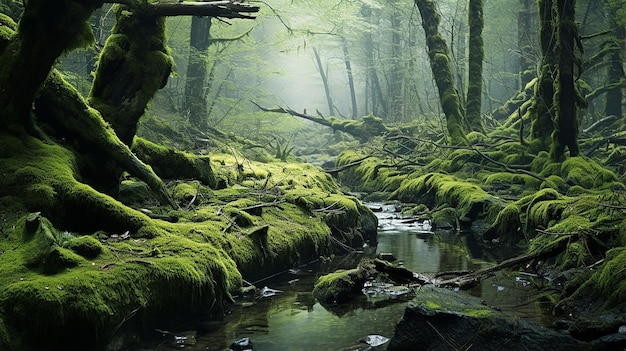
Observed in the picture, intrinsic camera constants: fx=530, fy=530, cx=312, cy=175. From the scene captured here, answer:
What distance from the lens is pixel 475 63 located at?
1939 cm

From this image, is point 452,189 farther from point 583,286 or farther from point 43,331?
point 43,331

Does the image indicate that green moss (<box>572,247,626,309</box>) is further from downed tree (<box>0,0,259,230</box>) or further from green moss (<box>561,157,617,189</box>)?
green moss (<box>561,157,617,189</box>)

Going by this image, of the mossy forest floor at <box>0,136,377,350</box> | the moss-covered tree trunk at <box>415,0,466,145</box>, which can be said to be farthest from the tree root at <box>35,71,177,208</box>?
the moss-covered tree trunk at <box>415,0,466,145</box>

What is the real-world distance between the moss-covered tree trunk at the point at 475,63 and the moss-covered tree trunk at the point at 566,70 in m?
6.49

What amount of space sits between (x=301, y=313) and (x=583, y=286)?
10.0ft

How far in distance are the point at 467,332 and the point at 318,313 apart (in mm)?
1934

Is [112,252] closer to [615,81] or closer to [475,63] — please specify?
[475,63]

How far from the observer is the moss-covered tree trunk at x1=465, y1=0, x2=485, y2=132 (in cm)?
1909

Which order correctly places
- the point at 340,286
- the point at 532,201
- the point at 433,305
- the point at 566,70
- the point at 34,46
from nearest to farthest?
1. the point at 433,305
2. the point at 34,46
3. the point at 340,286
4. the point at 532,201
5. the point at 566,70

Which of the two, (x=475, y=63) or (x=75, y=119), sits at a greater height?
(x=475, y=63)

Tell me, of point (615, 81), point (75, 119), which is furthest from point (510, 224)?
point (615, 81)

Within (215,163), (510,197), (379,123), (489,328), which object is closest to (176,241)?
(489,328)

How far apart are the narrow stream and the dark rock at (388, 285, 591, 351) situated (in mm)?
385

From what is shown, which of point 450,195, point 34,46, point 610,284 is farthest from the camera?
point 450,195
